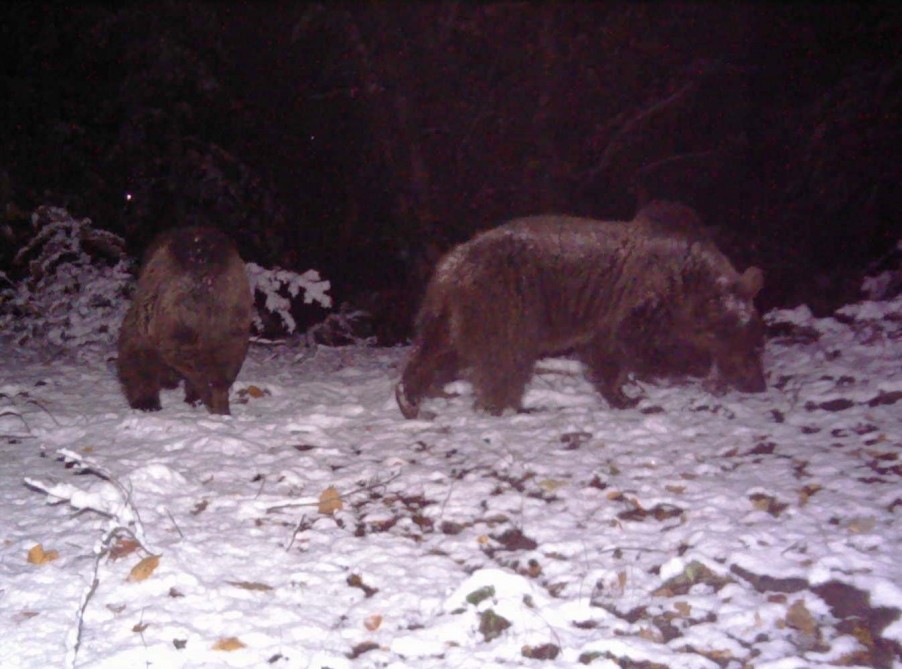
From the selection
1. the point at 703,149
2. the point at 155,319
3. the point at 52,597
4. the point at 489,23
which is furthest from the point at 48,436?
the point at 703,149

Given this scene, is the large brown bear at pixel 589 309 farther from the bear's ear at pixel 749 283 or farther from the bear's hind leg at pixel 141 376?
the bear's hind leg at pixel 141 376

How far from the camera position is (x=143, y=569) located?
373 cm

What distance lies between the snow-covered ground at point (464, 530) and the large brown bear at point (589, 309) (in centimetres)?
29

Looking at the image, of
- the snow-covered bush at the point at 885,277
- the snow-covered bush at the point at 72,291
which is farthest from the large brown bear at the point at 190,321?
the snow-covered bush at the point at 885,277

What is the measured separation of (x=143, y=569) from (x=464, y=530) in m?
1.60

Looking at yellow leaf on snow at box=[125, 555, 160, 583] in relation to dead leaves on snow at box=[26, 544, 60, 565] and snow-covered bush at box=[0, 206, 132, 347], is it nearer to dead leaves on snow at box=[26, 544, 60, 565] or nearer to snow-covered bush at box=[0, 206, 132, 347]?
dead leaves on snow at box=[26, 544, 60, 565]

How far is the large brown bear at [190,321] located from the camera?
610 cm

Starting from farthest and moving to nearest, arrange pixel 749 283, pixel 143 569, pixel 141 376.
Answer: pixel 749 283 < pixel 141 376 < pixel 143 569

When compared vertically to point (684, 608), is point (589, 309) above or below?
above

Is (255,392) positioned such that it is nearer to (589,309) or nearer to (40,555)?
(589,309)

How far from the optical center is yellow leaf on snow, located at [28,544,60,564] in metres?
3.89

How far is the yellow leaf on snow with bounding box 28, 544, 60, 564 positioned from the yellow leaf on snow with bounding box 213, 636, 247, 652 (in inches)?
46.0

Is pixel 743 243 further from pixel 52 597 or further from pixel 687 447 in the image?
pixel 52 597

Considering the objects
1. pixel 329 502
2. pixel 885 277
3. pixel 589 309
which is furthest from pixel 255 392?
pixel 885 277
